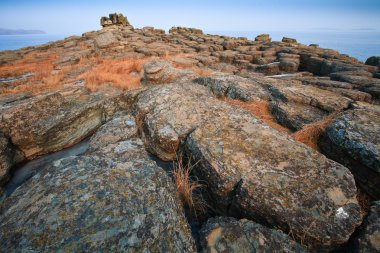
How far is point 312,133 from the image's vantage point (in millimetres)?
3697

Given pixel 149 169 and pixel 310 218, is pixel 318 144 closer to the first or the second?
pixel 310 218

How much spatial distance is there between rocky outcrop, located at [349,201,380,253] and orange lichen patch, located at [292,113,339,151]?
4.86ft

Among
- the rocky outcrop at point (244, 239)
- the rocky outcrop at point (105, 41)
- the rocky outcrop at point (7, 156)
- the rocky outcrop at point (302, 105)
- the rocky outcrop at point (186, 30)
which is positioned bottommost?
the rocky outcrop at point (7, 156)

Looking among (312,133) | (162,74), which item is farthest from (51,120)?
(312,133)

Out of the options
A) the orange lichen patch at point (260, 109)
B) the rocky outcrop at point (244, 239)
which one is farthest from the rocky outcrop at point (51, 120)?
the rocky outcrop at point (244, 239)

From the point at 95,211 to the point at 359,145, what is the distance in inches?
137

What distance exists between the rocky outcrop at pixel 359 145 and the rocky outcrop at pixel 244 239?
1.65 m

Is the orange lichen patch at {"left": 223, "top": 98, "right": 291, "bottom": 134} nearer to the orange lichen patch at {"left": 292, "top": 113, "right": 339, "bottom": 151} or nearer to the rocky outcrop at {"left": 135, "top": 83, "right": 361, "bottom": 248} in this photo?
the orange lichen patch at {"left": 292, "top": 113, "right": 339, "bottom": 151}

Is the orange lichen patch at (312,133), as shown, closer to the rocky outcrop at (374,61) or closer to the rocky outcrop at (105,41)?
the rocky outcrop at (374,61)

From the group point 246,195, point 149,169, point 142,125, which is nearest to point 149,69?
point 142,125

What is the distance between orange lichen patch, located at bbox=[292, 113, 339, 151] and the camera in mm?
3612

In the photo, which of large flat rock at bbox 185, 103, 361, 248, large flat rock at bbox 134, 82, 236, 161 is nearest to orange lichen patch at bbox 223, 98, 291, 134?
large flat rock at bbox 134, 82, 236, 161

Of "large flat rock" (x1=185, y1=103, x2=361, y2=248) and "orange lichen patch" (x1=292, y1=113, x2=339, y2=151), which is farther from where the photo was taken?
"orange lichen patch" (x1=292, y1=113, x2=339, y2=151)

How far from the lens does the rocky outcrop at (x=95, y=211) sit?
167 cm
